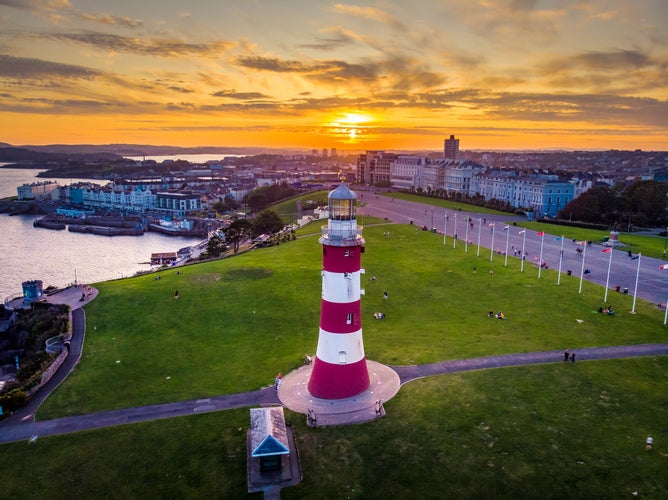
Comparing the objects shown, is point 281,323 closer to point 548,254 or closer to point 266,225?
point 548,254

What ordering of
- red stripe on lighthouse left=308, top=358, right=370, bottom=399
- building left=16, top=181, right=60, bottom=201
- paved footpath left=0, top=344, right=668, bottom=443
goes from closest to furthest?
1. paved footpath left=0, top=344, right=668, bottom=443
2. red stripe on lighthouse left=308, top=358, right=370, bottom=399
3. building left=16, top=181, right=60, bottom=201

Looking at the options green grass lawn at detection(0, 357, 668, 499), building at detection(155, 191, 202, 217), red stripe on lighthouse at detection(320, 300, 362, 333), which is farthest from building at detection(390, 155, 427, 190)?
red stripe on lighthouse at detection(320, 300, 362, 333)

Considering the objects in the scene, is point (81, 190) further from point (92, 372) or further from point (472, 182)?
point (92, 372)

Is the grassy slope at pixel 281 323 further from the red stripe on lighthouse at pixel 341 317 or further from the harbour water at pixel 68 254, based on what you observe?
the harbour water at pixel 68 254

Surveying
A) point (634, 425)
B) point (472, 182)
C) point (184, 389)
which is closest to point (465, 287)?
point (634, 425)

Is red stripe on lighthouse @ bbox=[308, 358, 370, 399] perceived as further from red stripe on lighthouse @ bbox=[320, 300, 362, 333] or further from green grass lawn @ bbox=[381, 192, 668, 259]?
green grass lawn @ bbox=[381, 192, 668, 259]

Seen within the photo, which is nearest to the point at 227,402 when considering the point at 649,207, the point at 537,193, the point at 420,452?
the point at 420,452
